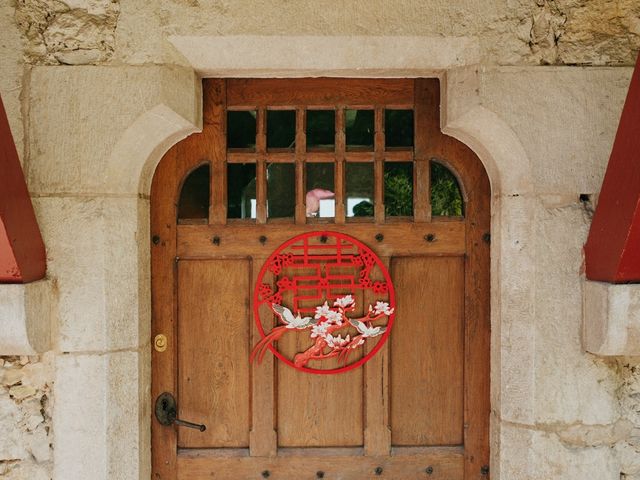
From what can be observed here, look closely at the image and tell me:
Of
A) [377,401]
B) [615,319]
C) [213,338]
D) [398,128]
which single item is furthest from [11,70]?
[615,319]

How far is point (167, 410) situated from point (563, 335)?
5.23 feet

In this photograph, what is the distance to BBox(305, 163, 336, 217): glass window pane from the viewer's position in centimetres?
230

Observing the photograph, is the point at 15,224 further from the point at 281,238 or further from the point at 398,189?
the point at 398,189

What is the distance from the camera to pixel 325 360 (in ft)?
7.53

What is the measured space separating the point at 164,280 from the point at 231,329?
0.34 m

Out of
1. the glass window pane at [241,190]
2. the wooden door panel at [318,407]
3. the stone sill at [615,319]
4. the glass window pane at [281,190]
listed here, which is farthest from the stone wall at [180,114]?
the wooden door panel at [318,407]

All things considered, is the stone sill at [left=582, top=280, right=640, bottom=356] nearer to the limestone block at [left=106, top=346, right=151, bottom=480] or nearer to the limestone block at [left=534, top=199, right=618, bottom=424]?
the limestone block at [left=534, top=199, right=618, bottom=424]

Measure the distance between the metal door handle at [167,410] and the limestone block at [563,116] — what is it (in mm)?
1682

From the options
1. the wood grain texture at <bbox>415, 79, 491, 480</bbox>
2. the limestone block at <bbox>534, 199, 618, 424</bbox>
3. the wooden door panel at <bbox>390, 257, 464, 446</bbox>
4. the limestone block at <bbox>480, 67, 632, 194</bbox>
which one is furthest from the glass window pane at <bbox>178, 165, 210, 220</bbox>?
the limestone block at <bbox>534, 199, 618, 424</bbox>

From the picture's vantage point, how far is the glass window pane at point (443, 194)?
2.31 metres

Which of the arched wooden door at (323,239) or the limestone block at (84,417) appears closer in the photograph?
the limestone block at (84,417)

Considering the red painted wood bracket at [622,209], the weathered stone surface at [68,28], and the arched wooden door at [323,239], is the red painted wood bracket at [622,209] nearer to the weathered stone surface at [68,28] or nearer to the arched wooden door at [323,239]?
the arched wooden door at [323,239]

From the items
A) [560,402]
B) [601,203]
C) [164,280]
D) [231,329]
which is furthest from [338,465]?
[601,203]

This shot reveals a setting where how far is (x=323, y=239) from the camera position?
2273mm
